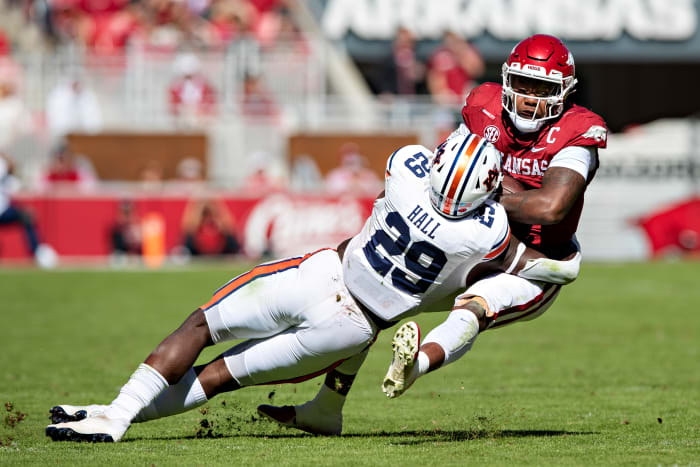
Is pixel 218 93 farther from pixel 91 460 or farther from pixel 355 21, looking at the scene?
pixel 91 460

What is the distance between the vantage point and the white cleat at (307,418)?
241 inches

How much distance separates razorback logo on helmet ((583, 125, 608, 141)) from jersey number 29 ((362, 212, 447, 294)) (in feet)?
3.71

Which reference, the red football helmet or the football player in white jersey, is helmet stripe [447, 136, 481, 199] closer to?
the football player in white jersey

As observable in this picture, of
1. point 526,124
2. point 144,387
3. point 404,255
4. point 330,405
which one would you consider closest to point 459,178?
point 404,255

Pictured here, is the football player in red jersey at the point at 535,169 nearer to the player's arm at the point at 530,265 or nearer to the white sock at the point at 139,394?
the player's arm at the point at 530,265

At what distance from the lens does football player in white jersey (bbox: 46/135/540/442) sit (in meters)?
5.29

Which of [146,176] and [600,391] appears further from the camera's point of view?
[146,176]

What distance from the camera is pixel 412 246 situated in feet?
17.4

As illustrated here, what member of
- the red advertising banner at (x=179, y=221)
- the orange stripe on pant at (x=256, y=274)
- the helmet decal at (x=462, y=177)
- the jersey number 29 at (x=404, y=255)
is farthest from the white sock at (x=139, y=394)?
the red advertising banner at (x=179, y=221)

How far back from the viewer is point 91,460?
506 cm

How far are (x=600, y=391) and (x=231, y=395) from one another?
97.9 inches

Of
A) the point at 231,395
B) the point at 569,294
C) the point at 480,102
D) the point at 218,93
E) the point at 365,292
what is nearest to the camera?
the point at 365,292

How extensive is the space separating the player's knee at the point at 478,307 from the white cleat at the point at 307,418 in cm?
110

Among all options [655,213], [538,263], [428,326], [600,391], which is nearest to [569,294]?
[428,326]
